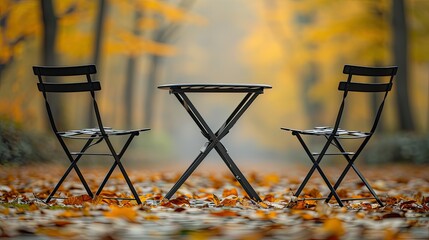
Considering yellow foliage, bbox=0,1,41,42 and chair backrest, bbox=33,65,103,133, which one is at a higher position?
yellow foliage, bbox=0,1,41,42

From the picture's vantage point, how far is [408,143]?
51.4ft

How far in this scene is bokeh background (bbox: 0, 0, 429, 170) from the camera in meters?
17.1

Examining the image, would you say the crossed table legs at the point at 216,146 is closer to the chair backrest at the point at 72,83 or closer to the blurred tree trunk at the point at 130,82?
the chair backrest at the point at 72,83

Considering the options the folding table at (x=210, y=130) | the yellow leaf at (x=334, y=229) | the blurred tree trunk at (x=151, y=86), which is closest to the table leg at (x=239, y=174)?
the folding table at (x=210, y=130)

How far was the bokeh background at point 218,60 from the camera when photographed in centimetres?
1709

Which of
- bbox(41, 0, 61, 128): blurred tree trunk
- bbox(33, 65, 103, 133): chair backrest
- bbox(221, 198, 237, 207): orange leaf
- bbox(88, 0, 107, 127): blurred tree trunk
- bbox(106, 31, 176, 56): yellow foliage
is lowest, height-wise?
bbox(221, 198, 237, 207): orange leaf

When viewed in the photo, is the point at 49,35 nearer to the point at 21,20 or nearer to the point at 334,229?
the point at 21,20

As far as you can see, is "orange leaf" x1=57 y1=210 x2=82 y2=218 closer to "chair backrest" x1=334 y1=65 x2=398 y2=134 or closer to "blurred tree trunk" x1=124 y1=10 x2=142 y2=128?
"chair backrest" x1=334 y1=65 x2=398 y2=134

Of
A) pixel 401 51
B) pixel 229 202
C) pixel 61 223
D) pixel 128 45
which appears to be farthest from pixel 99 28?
pixel 61 223

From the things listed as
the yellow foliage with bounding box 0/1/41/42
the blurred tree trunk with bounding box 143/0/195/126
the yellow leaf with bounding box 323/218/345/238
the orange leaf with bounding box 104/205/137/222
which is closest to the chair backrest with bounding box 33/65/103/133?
the orange leaf with bounding box 104/205/137/222

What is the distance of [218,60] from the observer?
170 feet

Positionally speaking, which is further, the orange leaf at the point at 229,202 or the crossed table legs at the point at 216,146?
the crossed table legs at the point at 216,146

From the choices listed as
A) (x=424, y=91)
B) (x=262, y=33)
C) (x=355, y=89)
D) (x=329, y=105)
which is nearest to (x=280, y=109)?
(x=262, y=33)

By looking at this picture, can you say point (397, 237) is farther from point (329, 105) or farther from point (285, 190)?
point (329, 105)
